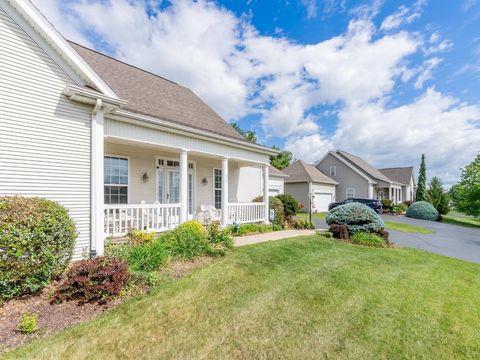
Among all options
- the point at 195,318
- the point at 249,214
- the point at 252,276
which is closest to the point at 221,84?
the point at 249,214

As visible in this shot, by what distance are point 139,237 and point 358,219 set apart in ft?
29.1

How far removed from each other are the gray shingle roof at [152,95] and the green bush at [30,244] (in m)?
4.09

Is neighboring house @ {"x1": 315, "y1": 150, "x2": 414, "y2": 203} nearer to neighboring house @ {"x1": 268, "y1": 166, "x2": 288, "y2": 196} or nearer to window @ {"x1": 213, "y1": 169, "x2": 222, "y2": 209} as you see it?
neighboring house @ {"x1": 268, "y1": 166, "x2": 288, "y2": 196}

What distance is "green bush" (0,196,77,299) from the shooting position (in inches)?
159

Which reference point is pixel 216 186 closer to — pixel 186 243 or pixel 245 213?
pixel 245 213

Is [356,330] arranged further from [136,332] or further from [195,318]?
[136,332]

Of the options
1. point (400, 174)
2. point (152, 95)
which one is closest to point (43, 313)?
point (152, 95)

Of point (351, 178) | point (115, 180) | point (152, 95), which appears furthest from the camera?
point (351, 178)

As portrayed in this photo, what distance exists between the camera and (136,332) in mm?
3570

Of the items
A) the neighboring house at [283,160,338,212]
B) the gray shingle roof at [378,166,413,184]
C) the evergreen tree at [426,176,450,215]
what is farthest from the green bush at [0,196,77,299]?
the gray shingle roof at [378,166,413,184]

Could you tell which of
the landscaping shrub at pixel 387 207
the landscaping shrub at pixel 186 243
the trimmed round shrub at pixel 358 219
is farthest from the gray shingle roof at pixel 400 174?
the landscaping shrub at pixel 186 243

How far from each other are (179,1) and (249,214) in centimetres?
922

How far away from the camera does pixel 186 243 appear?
657 cm

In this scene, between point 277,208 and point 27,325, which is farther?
point 277,208
